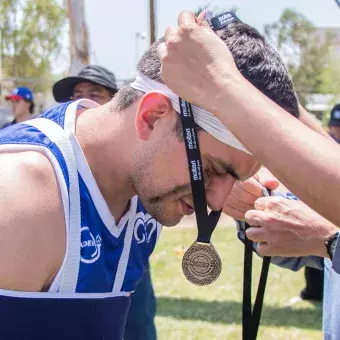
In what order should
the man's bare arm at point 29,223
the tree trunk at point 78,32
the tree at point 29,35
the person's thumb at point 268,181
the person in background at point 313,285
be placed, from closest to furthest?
the man's bare arm at point 29,223
the person's thumb at point 268,181
the person in background at point 313,285
the tree trunk at point 78,32
the tree at point 29,35

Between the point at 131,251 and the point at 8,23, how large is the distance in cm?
3428

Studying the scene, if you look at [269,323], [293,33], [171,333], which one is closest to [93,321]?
[171,333]

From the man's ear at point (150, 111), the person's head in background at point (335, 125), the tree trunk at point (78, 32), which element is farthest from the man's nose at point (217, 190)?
the tree trunk at point (78, 32)

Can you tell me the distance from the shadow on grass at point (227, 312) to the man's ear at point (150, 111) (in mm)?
4736

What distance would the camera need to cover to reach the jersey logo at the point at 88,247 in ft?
6.13

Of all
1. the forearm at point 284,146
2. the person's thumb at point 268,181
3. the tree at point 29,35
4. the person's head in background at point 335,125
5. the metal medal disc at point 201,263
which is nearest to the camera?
the forearm at point 284,146

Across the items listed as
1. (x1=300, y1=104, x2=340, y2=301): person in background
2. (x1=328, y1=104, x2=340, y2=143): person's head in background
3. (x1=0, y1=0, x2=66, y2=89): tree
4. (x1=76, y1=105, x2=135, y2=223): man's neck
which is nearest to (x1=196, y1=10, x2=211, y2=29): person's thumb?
(x1=76, y1=105, x2=135, y2=223): man's neck

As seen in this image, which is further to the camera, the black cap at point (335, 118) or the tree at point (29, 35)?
the tree at point (29, 35)

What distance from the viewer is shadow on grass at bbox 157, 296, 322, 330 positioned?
252 inches

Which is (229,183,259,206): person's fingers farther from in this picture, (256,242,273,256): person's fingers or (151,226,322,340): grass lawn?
(151,226,322,340): grass lawn

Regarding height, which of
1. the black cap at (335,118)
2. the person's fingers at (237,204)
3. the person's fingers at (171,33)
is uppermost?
the person's fingers at (171,33)

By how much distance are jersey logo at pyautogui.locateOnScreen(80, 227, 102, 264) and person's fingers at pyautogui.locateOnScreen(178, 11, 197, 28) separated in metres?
0.70

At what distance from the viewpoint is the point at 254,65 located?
1.90m

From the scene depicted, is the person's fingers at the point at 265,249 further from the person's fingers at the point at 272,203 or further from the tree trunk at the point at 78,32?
the tree trunk at the point at 78,32
